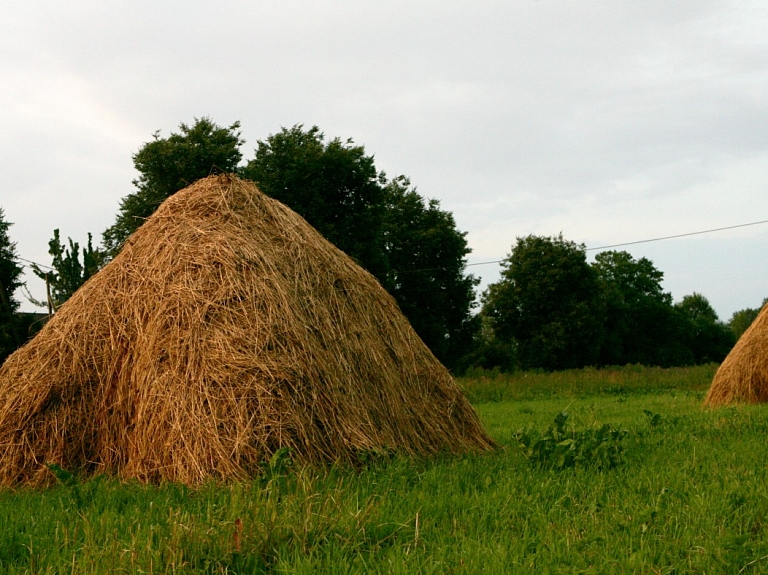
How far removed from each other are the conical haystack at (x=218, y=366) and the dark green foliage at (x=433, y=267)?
139 feet

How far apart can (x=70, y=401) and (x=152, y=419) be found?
1255 mm

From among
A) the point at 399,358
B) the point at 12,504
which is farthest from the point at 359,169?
the point at 12,504

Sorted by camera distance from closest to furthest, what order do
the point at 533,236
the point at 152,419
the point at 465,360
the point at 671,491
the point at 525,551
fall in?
the point at 525,551, the point at 671,491, the point at 152,419, the point at 465,360, the point at 533,236

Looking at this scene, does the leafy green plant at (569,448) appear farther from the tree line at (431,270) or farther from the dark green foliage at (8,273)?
the dark green foliage at (8,273)

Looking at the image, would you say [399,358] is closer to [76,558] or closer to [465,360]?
[76,558]

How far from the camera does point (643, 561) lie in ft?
14.2

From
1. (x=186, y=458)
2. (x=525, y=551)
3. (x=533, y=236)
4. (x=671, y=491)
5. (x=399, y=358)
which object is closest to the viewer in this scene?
(x=525, y=551)

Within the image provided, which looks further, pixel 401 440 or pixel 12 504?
pixel 401 440

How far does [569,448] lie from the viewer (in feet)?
24.9

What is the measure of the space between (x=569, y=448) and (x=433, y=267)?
154 ft

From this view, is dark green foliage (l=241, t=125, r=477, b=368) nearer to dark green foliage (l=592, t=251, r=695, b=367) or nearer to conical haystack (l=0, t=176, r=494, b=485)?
dark green foliage (l=592, t=251, r=695, b=367)

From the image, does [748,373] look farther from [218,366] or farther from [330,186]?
[330,186]

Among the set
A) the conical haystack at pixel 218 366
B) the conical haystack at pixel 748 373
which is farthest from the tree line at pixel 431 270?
the conical haystack at pixel 748 373

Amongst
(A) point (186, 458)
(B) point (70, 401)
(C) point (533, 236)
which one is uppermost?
(C) point (533, 236)
